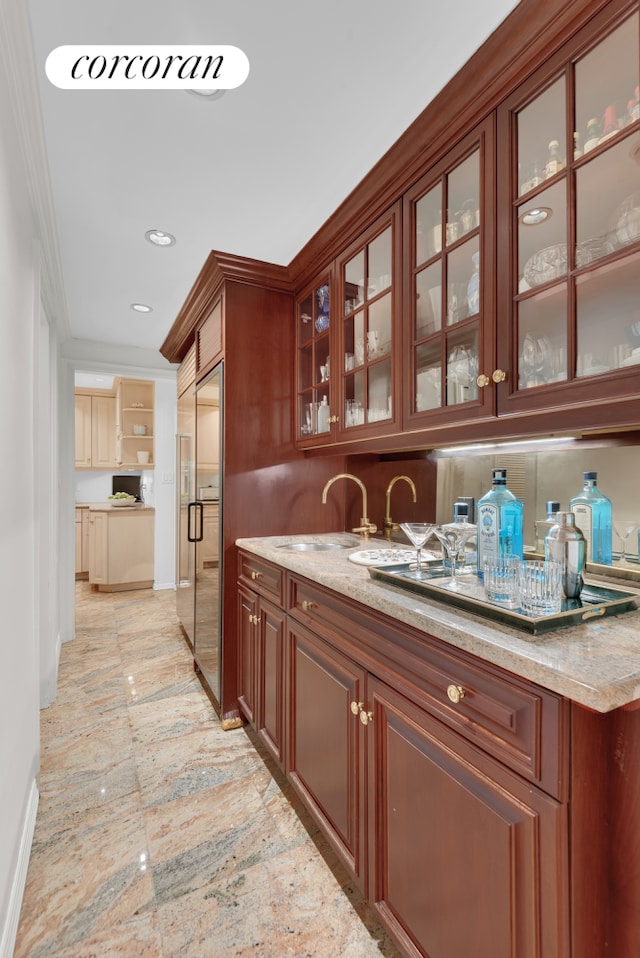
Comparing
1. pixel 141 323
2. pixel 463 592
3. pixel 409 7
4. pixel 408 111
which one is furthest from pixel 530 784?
pixel 141 323

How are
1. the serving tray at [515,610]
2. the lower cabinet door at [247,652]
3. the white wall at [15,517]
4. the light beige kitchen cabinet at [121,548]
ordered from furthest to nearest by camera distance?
the light beige kitchen cabinet at [121,548] → the lower cabinet door at [247,652] → the white wall at [15,517] → the serving tray at [515,610]

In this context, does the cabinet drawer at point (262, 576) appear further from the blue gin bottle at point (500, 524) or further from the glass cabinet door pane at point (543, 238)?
the glass cabinet door pane at point (543, 238)

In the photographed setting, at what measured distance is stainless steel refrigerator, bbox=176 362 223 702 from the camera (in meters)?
2.39

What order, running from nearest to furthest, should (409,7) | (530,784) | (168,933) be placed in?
(530,784)
(409,7)
(168,933)

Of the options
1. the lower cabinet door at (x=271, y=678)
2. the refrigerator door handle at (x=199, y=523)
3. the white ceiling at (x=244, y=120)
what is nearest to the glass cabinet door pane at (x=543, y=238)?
the white ceiling at (x=244, y=120)

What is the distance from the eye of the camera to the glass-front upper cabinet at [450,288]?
130 centimetres

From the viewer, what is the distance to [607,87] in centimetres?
101

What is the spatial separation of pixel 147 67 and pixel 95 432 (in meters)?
5.05

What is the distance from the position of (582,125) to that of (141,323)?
318 centimetres

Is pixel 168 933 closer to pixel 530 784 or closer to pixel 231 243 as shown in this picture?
pixel 530 784

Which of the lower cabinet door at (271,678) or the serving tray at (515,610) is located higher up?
the serving tray at (515,610)

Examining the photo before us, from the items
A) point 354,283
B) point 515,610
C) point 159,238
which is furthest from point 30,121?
point 515,610

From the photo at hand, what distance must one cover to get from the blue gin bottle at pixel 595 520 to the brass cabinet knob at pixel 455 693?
669 mm

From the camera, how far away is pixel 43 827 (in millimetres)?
1652
